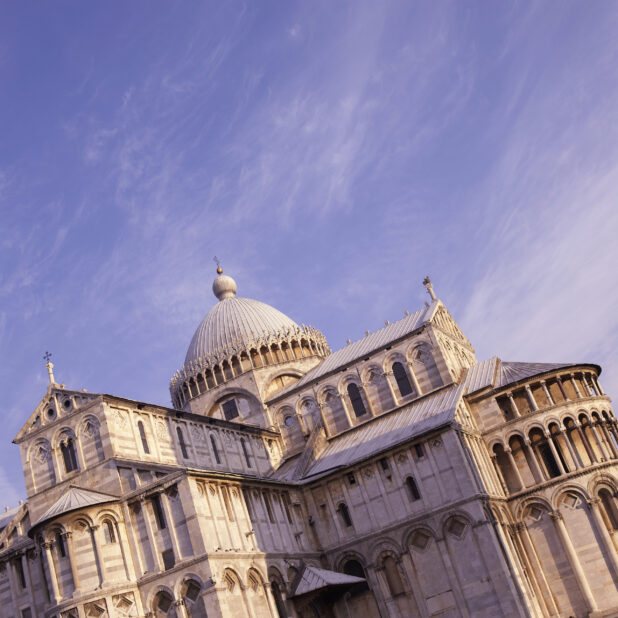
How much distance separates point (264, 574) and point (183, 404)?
66.1 ft

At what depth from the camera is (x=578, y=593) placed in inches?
1357

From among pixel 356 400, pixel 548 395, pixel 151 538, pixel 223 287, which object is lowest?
pixel 151 538

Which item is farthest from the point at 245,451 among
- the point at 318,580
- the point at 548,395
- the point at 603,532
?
the point at 603,532

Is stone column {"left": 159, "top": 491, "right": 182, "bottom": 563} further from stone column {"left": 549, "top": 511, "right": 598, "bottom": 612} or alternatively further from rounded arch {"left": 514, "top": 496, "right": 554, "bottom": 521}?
stone column {"left": 549, "top": 511, "right": 598, "bottom": 612}

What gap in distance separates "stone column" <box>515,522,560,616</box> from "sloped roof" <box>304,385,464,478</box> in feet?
21.9

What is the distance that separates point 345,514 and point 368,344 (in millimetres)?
12524

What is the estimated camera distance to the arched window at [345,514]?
36678mm

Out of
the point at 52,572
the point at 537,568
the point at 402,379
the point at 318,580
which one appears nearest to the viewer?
the point at 52,572

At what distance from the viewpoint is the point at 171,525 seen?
98.3ft

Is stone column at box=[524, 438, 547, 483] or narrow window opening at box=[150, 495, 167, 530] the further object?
stone column at box=[524, 438, 547, 483]

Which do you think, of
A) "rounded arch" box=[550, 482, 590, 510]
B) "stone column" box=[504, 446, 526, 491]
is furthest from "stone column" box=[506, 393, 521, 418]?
"rounded arch" box=[550, 482, 590, 510]

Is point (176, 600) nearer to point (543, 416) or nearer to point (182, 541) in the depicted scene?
point (182, 541)

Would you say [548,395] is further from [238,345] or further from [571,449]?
[238,345]

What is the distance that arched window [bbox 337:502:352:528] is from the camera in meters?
36.7
